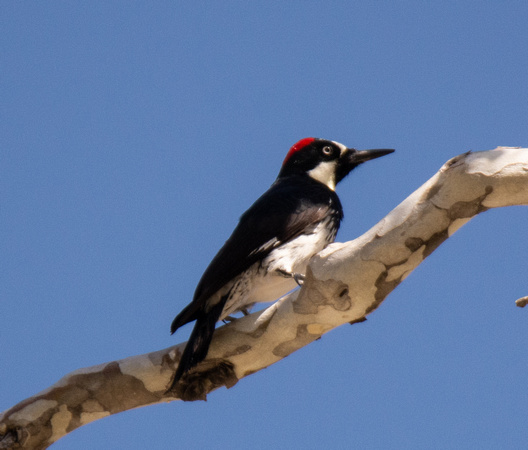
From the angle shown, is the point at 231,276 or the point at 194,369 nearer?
the point at 194,369

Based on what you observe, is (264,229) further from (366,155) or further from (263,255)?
(366,155)

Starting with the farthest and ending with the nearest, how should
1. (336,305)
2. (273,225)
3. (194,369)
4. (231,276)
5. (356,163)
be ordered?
(356,163), (273,225), (231,276), (194,369), (336,305)

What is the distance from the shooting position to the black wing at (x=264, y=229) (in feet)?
12.8

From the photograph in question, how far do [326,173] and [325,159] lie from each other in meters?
0.11

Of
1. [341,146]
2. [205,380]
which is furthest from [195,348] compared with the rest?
[341,146]

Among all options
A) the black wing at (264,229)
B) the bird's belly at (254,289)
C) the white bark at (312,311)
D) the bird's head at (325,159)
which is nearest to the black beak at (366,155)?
the bird's head at (325,159)

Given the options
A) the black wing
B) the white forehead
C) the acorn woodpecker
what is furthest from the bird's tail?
the white forehead

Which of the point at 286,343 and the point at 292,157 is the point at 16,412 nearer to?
the point at 286,343

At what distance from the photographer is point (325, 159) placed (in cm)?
A: 543

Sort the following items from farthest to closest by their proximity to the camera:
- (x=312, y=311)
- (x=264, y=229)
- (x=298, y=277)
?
(x=264, y=229), (x=298, y=277), (x=312, y=311)

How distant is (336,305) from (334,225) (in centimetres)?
130

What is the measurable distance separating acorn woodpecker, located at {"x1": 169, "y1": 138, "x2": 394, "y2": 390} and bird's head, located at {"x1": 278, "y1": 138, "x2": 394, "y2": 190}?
0.31m

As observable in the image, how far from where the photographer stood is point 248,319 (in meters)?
3.69

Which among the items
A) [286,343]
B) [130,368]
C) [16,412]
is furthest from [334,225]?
[16,412]
